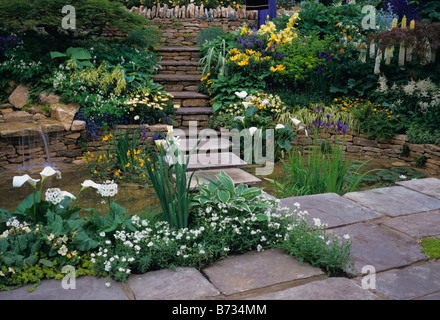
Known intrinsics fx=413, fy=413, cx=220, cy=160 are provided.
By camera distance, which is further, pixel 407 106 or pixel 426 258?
pixel 407 106

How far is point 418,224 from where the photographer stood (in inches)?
117

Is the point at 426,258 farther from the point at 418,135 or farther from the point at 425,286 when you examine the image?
the point at 418,135

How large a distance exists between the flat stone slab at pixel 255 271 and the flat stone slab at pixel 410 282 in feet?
1.10

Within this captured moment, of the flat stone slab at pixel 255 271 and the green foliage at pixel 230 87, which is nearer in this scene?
the flat stone slab at pixel 255 271

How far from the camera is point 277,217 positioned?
281 cm

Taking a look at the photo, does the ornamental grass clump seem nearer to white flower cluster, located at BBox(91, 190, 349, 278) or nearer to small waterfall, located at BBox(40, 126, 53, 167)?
white flower cluster, located at BBox(91, 190, 349, 278)

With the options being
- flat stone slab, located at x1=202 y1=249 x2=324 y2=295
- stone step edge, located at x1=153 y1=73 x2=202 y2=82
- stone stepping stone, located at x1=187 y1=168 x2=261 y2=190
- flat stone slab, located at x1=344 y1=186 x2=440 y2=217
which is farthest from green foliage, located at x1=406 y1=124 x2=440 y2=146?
flat stone slab, located at x1=202 y1=249 x2=324 y2=295

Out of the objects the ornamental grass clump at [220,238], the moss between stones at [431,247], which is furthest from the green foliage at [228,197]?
the moss between stones at [431,247]

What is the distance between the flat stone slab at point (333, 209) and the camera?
2986mm

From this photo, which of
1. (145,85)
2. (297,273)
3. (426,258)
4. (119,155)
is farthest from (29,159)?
(426,258)

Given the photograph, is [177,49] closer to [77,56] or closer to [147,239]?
[77,56]

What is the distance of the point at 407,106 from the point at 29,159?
5.86 metres

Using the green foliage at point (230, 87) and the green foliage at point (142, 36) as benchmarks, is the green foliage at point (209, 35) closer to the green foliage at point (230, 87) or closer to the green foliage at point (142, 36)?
the green foliage at point (142, 36)

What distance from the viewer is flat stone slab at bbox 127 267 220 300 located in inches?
80.5
